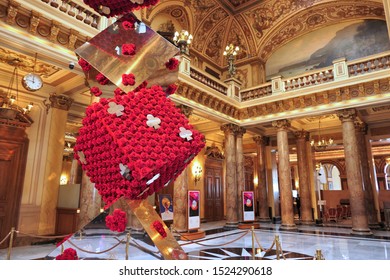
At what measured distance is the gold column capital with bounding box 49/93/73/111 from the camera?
28.3 ft

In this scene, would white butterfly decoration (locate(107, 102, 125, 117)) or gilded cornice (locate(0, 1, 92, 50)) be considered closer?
white butterfly decoration (locate(107, 102, 125, 117))

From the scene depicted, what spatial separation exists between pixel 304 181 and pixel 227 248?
24.8ft

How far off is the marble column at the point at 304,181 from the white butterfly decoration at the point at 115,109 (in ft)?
42.3

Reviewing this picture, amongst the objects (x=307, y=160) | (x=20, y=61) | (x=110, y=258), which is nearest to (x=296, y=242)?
(x=307, y=160)

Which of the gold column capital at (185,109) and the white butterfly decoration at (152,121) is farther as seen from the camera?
the gold column capital at (185,109)

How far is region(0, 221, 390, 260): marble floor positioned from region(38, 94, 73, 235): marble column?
3.40 feet

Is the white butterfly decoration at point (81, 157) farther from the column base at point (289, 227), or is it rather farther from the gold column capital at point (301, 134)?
the gold column capital at point (301, 134)

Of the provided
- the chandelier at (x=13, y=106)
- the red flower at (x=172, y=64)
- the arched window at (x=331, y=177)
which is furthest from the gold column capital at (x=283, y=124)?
the arched window at (x=331, y=177)

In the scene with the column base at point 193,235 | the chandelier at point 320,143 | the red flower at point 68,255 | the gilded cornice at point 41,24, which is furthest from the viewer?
the chandelier at point 320,143

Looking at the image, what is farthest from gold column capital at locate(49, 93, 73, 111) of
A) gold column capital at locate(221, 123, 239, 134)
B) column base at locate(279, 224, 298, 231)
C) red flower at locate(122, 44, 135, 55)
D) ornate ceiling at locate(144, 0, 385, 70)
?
column base at locate(279, 224, 298, 231)

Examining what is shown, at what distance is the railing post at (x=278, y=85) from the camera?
11232 mm

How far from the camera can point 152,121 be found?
1.57 meters

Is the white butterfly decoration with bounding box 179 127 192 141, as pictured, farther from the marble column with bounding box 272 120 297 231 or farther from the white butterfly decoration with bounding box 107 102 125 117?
the marble column with bounding box 272 120 297 231

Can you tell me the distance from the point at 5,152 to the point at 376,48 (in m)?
14.3
